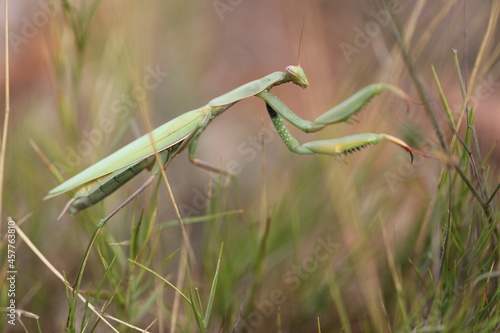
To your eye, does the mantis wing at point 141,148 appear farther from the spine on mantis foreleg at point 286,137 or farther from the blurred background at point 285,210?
the spine on mantis foreleg at point 286,137

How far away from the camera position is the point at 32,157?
2436 mm

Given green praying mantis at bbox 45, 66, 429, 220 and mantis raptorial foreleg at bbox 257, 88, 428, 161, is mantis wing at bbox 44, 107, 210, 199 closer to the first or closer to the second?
green praying mantis at bbox 45, 66, 429, 220

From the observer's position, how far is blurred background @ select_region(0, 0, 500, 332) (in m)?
1.57

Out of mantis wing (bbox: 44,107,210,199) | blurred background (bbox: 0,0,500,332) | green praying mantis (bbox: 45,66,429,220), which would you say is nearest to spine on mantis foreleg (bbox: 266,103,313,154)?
green praying mantis (bbox: 45,66,429,220)

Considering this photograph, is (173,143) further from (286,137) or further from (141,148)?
(286,137)

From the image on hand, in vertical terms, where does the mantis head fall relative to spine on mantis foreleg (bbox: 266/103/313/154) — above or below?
above

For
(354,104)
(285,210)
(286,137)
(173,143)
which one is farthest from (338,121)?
(285,210)

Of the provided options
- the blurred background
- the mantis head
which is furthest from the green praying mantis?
the blurred background

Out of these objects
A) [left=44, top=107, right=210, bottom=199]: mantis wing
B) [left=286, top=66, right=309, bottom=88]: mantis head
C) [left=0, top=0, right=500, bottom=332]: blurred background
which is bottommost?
[left=0, top=0, right=500, bottom=332]: blurred background

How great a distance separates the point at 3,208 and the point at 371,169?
157cm

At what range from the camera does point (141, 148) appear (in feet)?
5.74

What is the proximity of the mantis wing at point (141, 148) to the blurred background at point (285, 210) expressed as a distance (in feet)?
0.42

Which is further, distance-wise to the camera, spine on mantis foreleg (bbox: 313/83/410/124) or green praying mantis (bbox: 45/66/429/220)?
green praying mantis (bbox: 45/66/429/220)

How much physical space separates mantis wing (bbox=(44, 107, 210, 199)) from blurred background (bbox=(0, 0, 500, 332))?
0.13m
